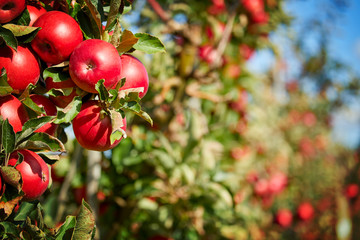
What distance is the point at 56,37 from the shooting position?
1.64ft

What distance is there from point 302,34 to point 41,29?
228 inches

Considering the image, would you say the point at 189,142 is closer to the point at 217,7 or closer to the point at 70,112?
the point at 217,7

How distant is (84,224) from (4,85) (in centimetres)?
22

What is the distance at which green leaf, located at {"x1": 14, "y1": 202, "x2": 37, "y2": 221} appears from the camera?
1.80ft

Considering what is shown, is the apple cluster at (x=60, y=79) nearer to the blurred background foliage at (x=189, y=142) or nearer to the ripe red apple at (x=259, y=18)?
the blurred background foliage at (x=189, y=142)

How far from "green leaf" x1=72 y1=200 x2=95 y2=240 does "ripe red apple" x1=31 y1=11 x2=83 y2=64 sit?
21 cm

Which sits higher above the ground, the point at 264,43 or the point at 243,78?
the point at 264,43

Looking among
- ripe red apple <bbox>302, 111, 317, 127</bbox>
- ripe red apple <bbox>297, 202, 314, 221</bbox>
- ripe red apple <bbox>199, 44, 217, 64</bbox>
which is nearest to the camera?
ripe red apple <bbox>199, 44, 217, 64</bbox>

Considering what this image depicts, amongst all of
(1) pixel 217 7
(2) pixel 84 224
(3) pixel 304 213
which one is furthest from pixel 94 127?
(3) pixel 304 213

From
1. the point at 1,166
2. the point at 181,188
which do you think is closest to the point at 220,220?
the point at 181,188

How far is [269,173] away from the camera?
295 centimetres

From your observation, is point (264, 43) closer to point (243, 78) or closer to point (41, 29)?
point (243, 78)

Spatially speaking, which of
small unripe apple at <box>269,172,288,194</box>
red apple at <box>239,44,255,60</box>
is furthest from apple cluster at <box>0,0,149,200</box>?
small unripe apple at <box>269,172,288,194</box>

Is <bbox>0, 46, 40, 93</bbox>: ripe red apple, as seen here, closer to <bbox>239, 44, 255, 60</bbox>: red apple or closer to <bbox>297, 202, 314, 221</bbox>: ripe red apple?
<bbox>239, 44, 255, 60</bbox>: red apple
